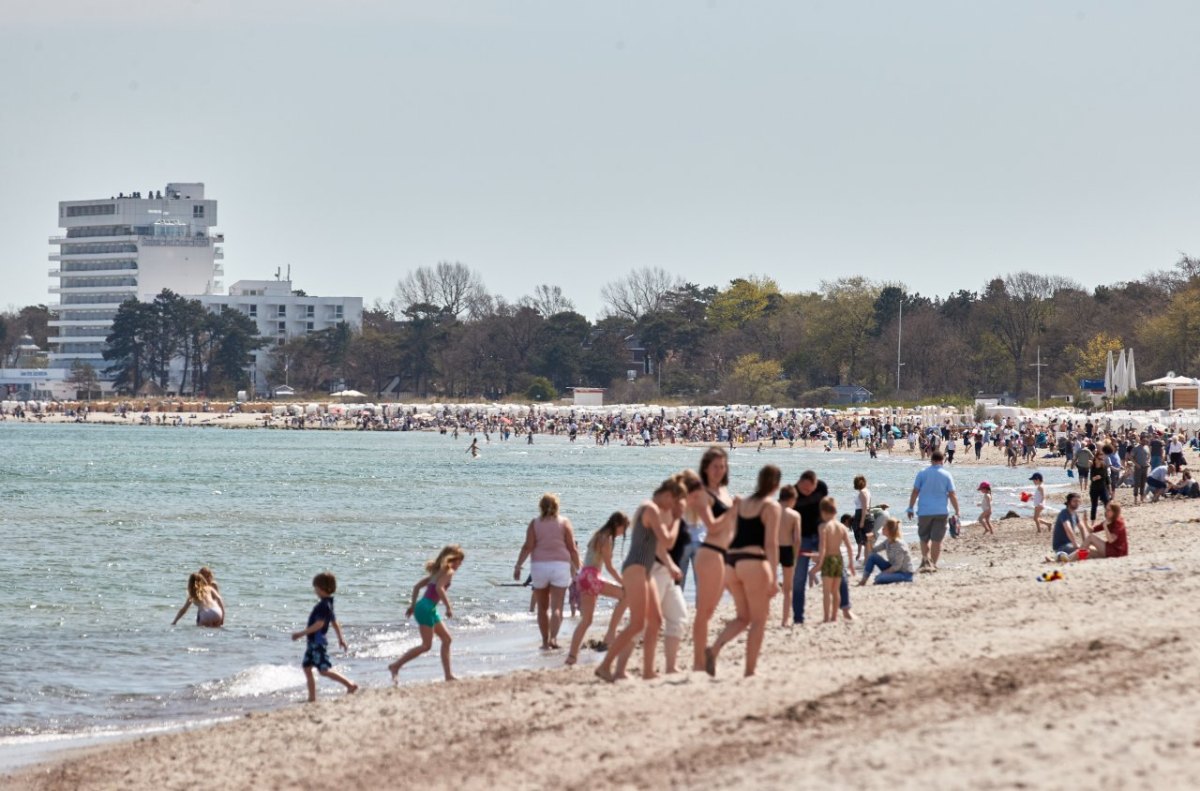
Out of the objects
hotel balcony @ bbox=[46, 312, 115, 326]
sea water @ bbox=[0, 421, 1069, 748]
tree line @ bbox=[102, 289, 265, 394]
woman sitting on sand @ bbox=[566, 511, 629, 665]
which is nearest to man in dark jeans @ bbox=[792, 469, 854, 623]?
woman sitting on sand @ bbox=[566, 511, 629, 665]

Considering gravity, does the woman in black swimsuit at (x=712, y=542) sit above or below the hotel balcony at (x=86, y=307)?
below

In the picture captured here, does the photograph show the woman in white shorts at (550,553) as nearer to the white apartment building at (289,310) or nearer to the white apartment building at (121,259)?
the white apartment building at (289,310)

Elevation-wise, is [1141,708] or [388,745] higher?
[1141,708]

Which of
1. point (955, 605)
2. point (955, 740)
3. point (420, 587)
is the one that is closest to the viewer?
point (955, 740)

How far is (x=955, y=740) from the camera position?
22.7 feet

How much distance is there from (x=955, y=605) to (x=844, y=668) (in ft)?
11.0

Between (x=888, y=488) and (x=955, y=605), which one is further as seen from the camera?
(x=888, y=488)

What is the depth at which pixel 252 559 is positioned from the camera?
24391 millimetres

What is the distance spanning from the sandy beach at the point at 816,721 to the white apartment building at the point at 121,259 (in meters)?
158

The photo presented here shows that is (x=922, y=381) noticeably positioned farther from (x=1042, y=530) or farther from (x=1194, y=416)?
(x=1042, y=530)

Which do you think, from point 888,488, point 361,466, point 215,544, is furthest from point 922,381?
point 215,544

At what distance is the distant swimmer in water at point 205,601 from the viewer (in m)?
15.8

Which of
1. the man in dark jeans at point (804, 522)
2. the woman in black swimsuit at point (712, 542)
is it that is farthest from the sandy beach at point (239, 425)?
the woman in black swimsuit at point (712, 542)

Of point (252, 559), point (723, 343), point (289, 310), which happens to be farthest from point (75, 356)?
point (252, 559)
